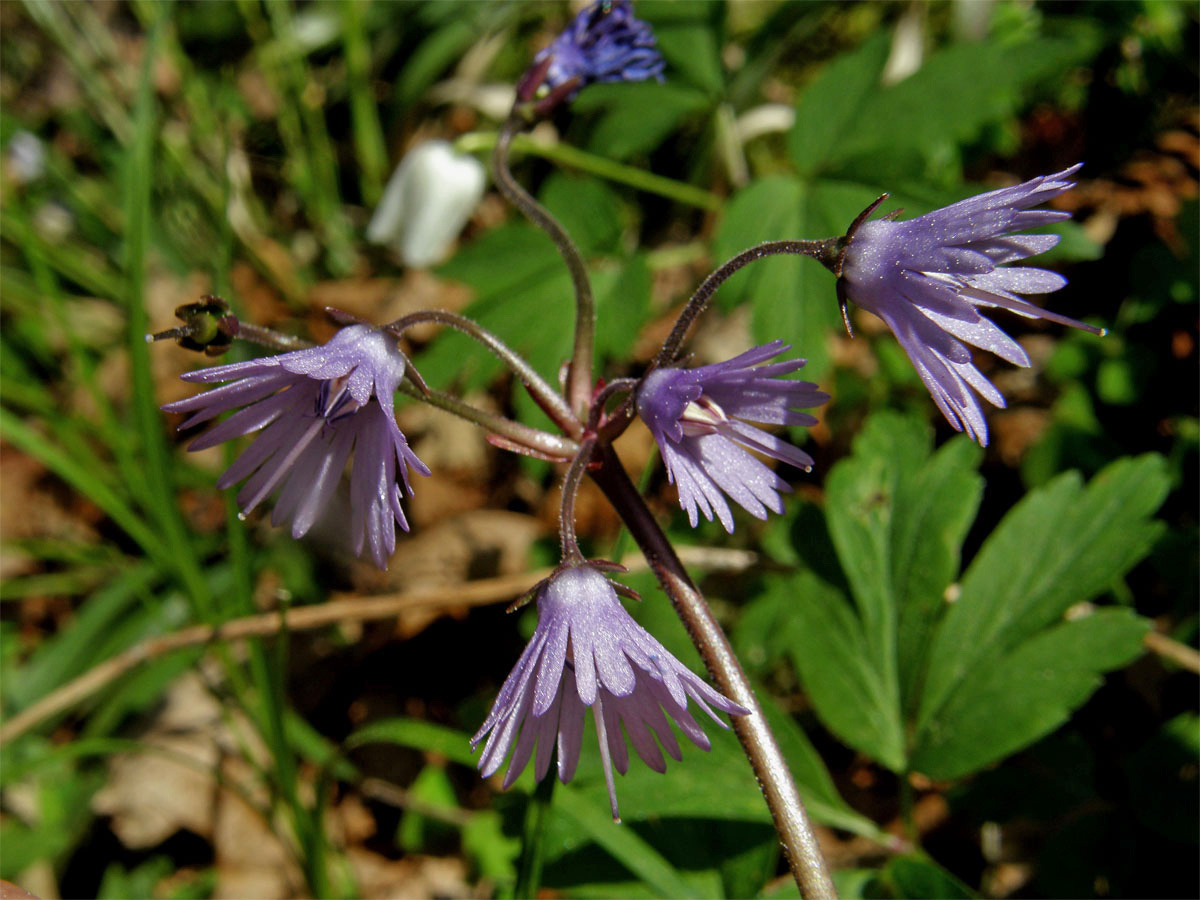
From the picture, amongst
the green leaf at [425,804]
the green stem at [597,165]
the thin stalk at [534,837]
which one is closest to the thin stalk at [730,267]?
the thin stalk at [534,837]

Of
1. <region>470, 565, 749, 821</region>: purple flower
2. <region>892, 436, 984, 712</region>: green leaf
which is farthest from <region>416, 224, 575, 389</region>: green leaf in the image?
<region>470, 565, 749, 821</region>: purple flower

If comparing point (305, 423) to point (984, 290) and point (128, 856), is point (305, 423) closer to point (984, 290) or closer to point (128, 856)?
point (984, 290)

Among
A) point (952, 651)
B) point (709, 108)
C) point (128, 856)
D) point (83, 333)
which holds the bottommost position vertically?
point (952, 651)

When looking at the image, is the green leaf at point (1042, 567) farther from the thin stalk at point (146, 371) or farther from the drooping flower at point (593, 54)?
the thin stalk at point (146, 371)

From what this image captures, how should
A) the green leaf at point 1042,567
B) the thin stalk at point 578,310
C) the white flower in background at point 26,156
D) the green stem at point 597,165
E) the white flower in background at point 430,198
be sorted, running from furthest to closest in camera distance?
the white flower in background at point 26,156 → the white flower in background at point 430,198 → the green stem at point 597,165 → the green leaf at point 1042,567 → the thin stalk at point 578,310

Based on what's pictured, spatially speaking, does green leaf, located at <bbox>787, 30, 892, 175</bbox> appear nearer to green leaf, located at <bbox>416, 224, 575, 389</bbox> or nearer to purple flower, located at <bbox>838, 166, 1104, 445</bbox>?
green leaf, located at <bbox>416, 224, 575, 389</bbox>

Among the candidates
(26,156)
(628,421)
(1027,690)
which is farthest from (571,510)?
(26,156)

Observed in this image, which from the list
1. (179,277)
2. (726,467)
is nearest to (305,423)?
(726,467)
